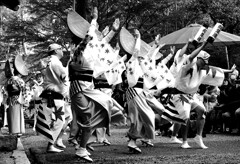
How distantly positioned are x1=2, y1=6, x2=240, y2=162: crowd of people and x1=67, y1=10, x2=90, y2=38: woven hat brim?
0.22 metres

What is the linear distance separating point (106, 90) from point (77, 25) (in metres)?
2.61

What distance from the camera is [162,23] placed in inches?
854

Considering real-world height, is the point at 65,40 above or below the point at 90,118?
above

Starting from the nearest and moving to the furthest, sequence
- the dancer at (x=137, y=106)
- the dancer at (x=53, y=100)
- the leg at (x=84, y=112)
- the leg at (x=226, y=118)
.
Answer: the leg at (x=84, y=112) → the dancer at (x=137, y=106) → the dancer at (x=53, y=100) → the leg at (x=226, y=118)

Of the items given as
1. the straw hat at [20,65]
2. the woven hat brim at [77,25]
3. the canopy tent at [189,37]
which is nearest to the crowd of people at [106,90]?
the straw hat at [20,65]

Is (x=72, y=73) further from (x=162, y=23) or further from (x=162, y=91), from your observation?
(x=162, y=23)

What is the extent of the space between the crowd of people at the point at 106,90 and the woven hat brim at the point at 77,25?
22 cm

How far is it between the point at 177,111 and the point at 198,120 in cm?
51

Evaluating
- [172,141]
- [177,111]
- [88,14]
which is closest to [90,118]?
[177,111]

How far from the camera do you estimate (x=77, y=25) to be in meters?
9.10

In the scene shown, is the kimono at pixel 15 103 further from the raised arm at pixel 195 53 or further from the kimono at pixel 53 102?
the raised arm at pixel 195 53

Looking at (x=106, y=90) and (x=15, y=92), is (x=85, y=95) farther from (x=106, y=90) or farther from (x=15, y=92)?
(x=15, y=92)

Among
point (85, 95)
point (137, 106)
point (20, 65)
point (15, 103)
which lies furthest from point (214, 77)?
point (15, 103)

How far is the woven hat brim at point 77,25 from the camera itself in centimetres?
895
